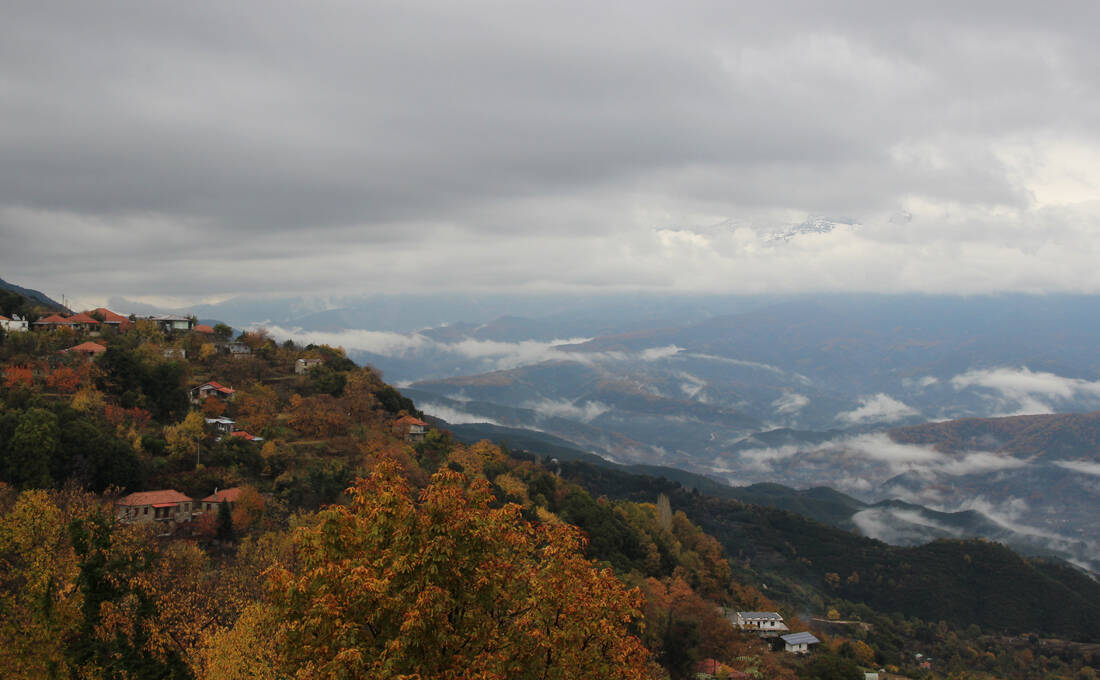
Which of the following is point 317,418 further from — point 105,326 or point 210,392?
point 105,326

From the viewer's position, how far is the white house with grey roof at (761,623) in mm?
55438

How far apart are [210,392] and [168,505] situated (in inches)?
878

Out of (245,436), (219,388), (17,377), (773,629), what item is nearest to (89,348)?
(17,377)

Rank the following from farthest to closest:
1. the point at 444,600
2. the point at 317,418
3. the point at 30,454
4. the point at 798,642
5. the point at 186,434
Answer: the point at 317,418, the point at 798,642, the point at 186,434, the point at 30,454, the point at 444,600

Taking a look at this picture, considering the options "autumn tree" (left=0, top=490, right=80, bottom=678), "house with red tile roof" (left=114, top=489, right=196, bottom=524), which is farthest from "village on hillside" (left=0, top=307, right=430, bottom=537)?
"autumn tree" (left=0, top=490, right=80, bottom=678)

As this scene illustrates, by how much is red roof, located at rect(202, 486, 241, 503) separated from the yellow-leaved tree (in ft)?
106

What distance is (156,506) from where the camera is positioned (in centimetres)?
4028

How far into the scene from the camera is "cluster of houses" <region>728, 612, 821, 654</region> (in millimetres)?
53844

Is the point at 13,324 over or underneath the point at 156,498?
over

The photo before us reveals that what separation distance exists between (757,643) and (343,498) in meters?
30.3

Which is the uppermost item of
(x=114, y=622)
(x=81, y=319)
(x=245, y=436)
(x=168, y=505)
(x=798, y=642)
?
(x=81, y=319)

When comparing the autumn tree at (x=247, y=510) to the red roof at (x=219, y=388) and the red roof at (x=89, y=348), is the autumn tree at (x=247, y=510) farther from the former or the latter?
the red roof at (x=89, y=348)

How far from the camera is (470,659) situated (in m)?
11.6

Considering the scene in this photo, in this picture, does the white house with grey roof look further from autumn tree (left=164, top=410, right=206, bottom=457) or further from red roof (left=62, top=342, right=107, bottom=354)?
red roof (left=62, top=342, right=107, bottom=354)
